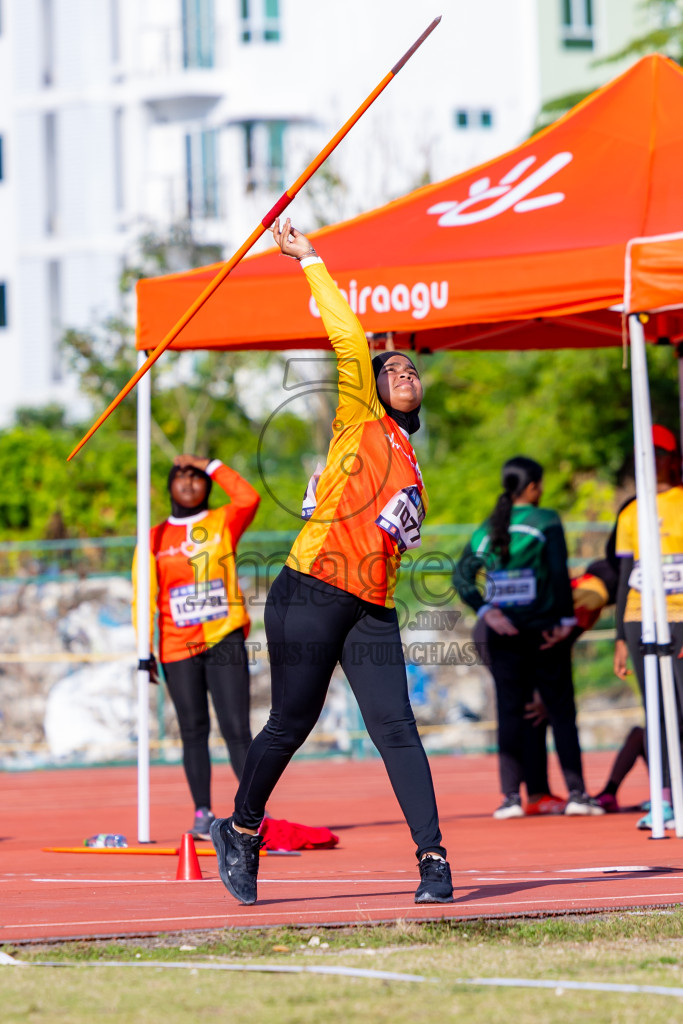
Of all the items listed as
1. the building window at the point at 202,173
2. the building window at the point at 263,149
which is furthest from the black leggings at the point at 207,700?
the building window at the point at 202,173

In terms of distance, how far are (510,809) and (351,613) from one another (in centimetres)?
438

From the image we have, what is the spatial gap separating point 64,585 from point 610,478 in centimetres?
985

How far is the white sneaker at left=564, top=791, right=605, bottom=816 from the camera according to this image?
937 centimetres

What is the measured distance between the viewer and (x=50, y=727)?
1535 cm

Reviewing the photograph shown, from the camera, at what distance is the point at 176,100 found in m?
36.5

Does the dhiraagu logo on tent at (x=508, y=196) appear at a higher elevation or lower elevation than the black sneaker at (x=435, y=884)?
higher

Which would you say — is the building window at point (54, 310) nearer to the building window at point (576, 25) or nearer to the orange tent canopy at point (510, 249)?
the building window at point (576, 25)

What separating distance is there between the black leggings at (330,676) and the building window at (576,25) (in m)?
33.9

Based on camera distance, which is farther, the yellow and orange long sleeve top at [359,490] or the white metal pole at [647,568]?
the white metal pole at [647,568]

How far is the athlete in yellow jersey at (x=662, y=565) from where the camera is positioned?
27.4 feet

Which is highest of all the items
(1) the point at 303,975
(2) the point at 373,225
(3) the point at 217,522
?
(2) the point at 373,225

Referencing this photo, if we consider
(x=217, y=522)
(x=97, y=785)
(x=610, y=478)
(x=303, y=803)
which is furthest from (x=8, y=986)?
(x=610, y=478)

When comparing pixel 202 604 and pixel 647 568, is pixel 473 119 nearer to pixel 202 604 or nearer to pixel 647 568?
pixel 202 604

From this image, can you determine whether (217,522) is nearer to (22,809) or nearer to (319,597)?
(319,597)
